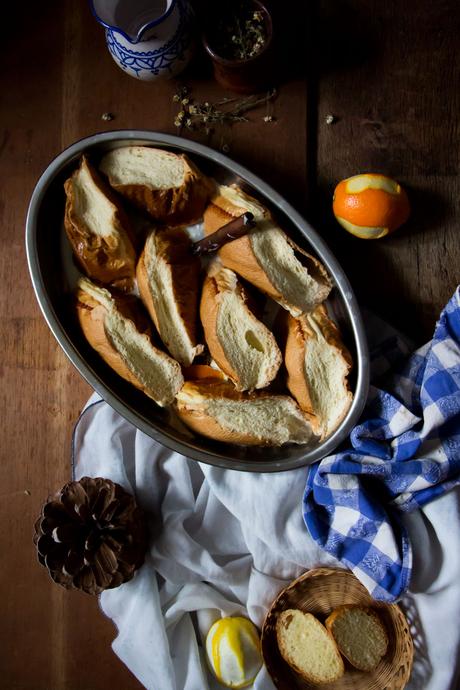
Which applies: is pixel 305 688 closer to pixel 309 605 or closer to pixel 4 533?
pixel 309 605

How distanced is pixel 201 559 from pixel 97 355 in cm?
40

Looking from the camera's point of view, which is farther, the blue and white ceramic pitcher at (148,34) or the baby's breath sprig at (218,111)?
the baby's breath sprig at (218,111)

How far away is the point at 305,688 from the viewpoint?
3.84 feet

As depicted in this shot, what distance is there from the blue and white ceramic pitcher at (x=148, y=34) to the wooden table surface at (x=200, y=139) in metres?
0.07

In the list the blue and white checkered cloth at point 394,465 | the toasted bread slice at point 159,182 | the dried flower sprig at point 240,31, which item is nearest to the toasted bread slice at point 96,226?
the toasted bread slice at point 159,182

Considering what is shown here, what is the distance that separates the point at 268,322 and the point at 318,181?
254mm

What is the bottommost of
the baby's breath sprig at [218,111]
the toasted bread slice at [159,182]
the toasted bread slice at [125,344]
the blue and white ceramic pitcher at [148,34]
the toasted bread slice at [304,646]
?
the toasted bread slice at [304,646]

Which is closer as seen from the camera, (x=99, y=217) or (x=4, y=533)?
(x=99, y=217)

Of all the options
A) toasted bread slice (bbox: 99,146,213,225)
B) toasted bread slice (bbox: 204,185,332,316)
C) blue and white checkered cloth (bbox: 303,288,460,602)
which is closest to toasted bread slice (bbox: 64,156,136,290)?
toasted bread slice (bbox: 99,146,213,225)

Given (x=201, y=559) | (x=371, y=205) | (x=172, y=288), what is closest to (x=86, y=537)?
(x=201, y=559)

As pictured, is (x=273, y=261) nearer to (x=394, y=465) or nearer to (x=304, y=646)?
(x=394, y=465)

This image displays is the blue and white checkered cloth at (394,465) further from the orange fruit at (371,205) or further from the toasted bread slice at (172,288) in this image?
Answer: the toasted bread slice at (172,288)

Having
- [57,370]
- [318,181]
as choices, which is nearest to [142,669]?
[57,370]

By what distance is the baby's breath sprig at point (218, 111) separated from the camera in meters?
1.18
